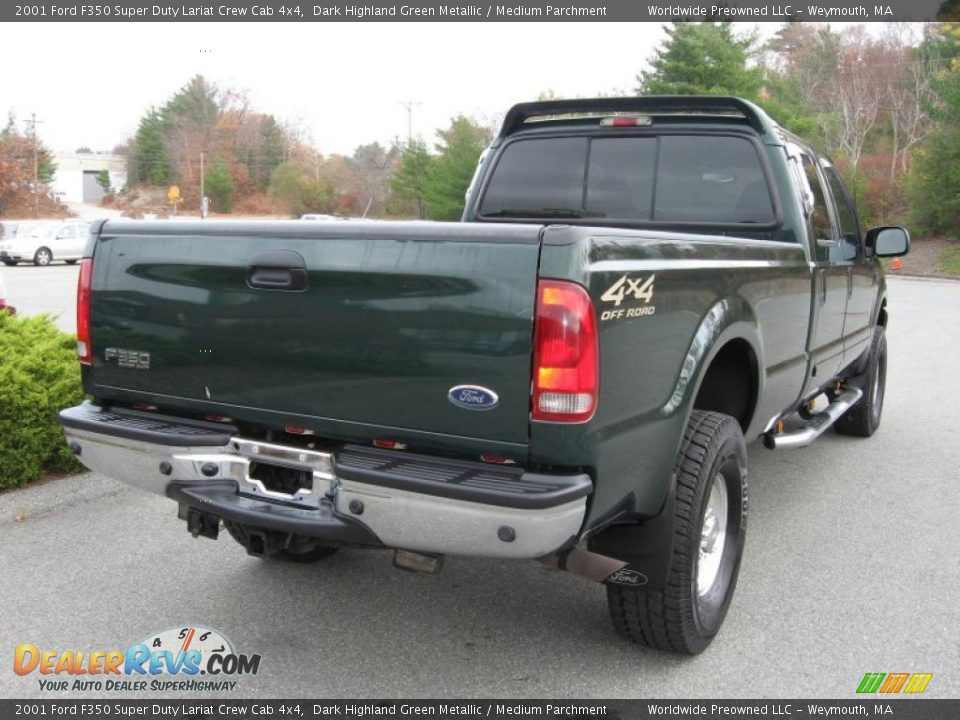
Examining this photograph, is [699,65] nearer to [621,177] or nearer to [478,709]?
[621,177]

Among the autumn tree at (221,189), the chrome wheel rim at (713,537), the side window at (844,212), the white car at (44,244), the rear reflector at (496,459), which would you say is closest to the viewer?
the rear reflector at (496,459)

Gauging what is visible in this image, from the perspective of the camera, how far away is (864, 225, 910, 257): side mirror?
561cm

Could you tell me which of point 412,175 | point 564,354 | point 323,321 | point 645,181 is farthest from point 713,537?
point 412,175

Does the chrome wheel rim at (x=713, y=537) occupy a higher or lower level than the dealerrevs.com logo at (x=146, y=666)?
higher

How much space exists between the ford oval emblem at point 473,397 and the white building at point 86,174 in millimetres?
97499

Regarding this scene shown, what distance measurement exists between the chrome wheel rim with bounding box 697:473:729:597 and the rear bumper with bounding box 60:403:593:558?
Result: 3.84 feet

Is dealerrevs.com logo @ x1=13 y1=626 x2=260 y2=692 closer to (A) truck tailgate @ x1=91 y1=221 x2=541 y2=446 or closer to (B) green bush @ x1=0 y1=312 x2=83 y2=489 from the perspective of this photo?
(A) truck tailgate @ x1=91 y1=221 x2=541 y2=446

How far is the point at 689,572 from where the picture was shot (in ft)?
9.99

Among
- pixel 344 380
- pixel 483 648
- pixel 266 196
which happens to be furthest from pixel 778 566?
pixel 266 196

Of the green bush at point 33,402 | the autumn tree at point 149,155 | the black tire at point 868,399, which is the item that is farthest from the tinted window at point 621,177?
the autumn tree at point 149,155

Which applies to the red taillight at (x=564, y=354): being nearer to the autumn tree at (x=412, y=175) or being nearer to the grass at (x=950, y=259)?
the grass at (x=950, y=259)

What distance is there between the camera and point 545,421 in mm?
2449

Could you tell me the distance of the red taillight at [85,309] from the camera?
3201mm

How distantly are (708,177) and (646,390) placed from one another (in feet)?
7.30
